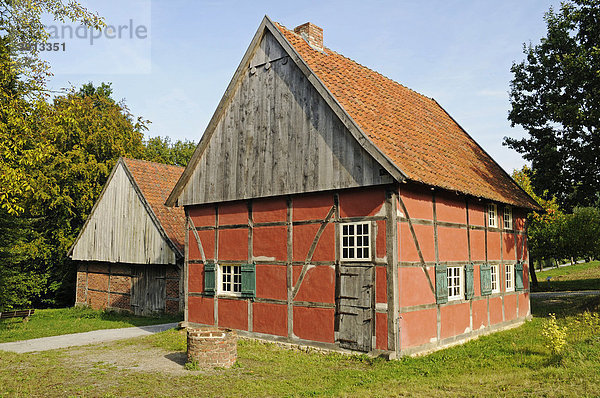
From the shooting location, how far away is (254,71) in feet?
51.6

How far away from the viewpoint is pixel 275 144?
1484 cm

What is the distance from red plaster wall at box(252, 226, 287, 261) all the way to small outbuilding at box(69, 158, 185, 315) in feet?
24.4

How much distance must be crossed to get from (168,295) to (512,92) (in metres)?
17.9

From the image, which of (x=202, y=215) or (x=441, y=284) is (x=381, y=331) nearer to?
(x=441, y=284)

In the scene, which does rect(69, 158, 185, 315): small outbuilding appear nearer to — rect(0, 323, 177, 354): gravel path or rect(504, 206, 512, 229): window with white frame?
rect(0, 323, 177, 354): gravel path

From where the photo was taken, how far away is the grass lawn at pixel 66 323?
1880 centimetres

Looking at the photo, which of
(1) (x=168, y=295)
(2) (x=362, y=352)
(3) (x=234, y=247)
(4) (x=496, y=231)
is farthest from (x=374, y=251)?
(1) (x=168, y=295)

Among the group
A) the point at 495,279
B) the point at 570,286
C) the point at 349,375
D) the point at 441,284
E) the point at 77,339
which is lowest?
the point at 77,339

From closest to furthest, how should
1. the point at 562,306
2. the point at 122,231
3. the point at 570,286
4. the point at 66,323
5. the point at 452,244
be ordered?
the point at 452,244 → the point at 66,323 → the point at 562,306 → the point at 122,231 → the point at 570,286

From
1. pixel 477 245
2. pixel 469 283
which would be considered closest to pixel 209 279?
pixel 469 283

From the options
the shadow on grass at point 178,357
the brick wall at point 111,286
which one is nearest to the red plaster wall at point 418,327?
the shadow on grass at point 178,357

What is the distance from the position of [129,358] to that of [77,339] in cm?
496

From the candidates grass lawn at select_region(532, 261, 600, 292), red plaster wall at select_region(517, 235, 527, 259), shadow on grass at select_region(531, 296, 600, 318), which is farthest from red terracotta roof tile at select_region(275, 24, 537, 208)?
grass lawn at select_region(532, 261, 600, 292)

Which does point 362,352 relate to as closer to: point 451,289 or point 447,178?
point 451,289
